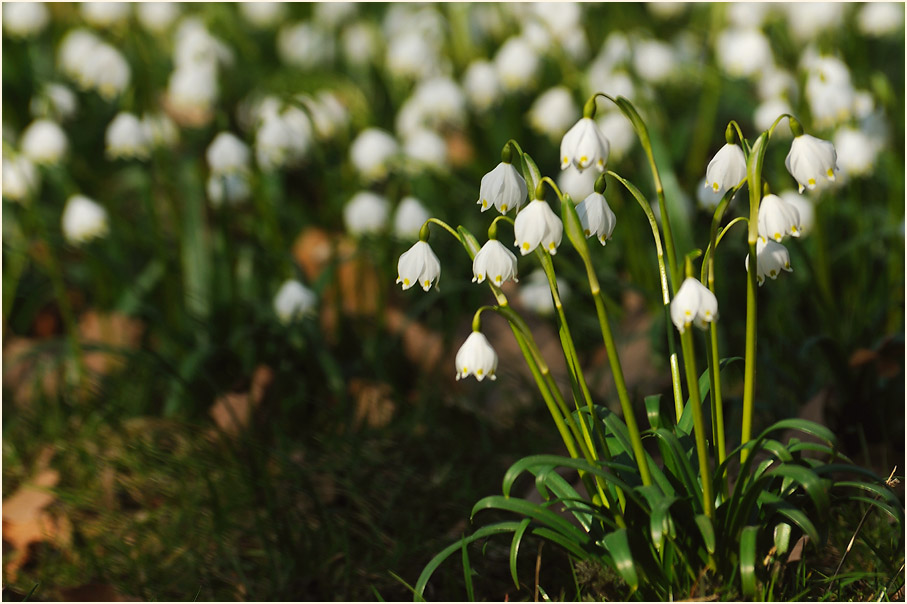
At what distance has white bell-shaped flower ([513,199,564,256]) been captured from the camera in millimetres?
1439

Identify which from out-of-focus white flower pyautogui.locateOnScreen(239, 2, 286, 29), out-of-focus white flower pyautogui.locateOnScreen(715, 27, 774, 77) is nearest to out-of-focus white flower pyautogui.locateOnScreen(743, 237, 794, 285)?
out-of-focus white flower pyautogui.locateOnScreen(715, 27, 774, 77)

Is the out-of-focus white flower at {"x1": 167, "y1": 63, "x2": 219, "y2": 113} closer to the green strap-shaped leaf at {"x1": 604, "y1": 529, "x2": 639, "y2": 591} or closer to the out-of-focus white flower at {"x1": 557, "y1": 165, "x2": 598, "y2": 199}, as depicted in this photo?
the out-of-focus white flower at {"x1": 557, "y1": 165, "x2": 598, "y2": 199}

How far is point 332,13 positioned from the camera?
16.6 ft

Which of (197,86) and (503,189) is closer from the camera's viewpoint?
(503,189)

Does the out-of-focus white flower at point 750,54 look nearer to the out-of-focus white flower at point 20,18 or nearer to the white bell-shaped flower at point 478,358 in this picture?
the white bell-shaped flower at point 478,358

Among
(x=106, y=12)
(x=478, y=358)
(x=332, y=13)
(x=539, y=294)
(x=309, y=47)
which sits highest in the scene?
(x=332, y=13)

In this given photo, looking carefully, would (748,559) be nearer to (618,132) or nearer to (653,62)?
(618,132)

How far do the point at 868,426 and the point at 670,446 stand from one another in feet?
3.07

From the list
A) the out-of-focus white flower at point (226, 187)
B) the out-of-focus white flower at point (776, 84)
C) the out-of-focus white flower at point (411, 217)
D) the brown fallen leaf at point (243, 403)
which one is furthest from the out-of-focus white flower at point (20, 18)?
the out-of-focus white flower at point (776, 84)

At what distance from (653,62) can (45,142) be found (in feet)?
7.58

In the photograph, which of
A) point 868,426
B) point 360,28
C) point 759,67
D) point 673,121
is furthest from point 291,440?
point 360,28

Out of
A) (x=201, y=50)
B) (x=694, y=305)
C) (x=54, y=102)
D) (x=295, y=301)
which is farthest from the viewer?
(x=201, y=50)

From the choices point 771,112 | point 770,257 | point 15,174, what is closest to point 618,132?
point 771,112

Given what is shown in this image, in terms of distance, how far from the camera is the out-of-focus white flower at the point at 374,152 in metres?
3.34
